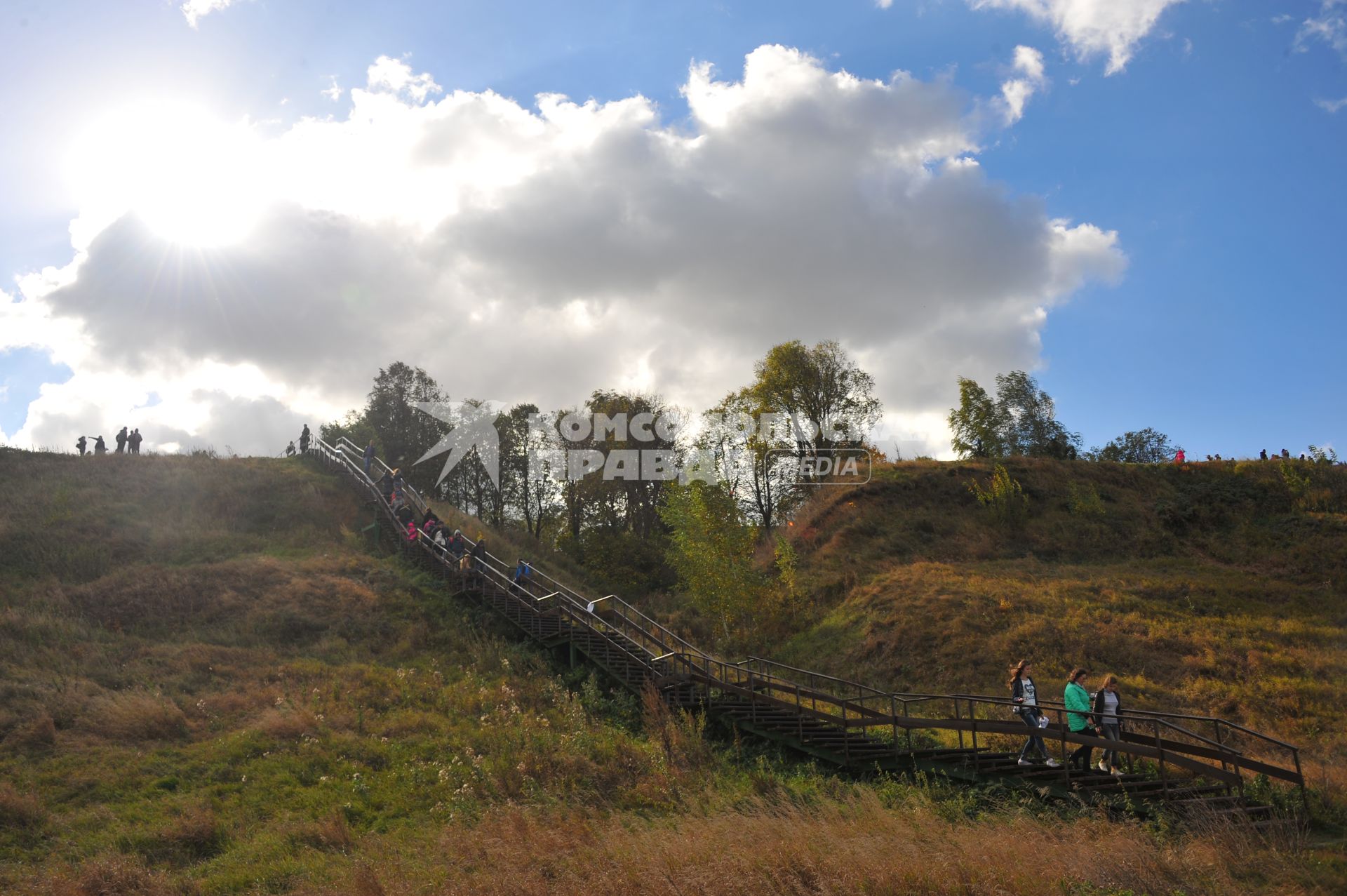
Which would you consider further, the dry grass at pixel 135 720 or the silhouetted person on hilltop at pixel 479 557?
the silhouetted person on hilltop at pixel 479 557

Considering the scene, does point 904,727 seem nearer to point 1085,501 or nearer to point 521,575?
point 521,575

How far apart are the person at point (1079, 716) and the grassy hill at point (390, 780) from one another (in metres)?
1.04

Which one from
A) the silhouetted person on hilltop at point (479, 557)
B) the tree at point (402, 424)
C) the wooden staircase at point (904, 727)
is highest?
the tree at point (402, 424)

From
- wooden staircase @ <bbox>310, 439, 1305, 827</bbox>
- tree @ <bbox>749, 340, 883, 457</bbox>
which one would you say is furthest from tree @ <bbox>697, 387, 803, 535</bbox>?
wooden staircase @ <bbox>310, 439, 1305, 827</bbox>

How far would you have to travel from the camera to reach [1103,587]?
2719cm

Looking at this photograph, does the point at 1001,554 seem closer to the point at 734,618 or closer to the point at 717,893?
the point at 734,618

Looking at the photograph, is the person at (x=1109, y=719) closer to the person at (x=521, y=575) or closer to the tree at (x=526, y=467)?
the person at (x=521, y=575)

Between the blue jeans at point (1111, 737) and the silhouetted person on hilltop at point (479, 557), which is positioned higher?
the silhouetted person on hilltop at point (479, 557)

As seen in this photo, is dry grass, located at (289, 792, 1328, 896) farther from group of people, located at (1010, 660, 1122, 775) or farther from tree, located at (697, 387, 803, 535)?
tree, located at (697, 387, 803, 535)

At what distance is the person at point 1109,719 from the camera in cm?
1185

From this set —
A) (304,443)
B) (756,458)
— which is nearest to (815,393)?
(756,458)

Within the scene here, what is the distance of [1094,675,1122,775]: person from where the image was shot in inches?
467

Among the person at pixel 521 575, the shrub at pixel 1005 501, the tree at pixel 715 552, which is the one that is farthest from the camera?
the shrub at pixel 1005 501

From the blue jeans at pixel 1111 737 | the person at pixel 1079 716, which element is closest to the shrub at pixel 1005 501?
the person at pixel 1079 716
